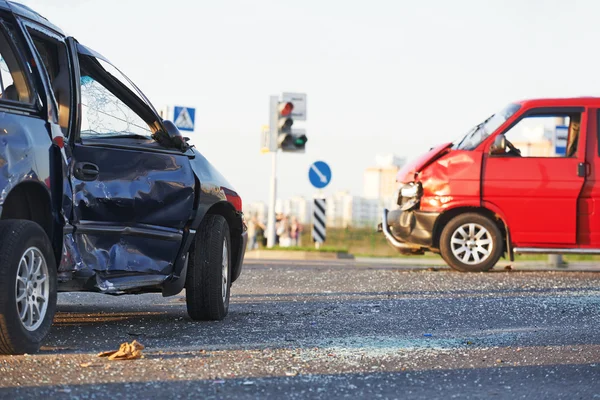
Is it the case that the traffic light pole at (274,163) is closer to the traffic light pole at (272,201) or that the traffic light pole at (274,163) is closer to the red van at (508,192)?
the traffic light pole at (272,201)

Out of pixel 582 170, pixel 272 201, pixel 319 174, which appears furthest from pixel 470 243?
pixel 272 201

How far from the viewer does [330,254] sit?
78.7 feet

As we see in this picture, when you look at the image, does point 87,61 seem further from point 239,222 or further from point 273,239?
point 273,239

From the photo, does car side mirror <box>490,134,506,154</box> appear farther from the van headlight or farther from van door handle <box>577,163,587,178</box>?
the van headlight

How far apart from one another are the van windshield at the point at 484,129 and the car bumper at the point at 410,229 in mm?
946

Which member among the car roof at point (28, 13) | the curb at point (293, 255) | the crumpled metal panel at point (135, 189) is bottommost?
the curb at point (293, 255)

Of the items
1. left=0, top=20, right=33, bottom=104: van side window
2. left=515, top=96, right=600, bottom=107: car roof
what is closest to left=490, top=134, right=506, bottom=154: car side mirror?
left=515, top=96, right=600, bottom=107: car roof

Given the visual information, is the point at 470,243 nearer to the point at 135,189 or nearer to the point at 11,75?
the point at 135,189

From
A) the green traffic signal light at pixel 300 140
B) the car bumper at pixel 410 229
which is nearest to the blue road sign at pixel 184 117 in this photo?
the green traffic signal light at pixel 300 140

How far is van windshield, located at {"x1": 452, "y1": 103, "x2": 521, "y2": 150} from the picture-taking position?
14680 mm

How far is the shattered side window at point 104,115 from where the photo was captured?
7128mm

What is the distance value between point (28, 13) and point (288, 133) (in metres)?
17.6

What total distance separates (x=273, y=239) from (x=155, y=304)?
18.4 m

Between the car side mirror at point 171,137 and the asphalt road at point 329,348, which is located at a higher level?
the car side mirror at point 171,137
